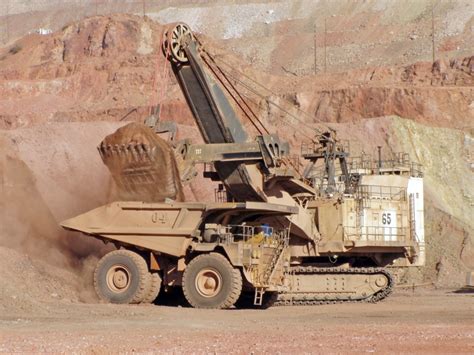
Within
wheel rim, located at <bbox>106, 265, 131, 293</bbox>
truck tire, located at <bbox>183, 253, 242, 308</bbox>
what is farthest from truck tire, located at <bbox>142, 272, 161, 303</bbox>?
truck tire, located at <bbox>183, 253, 242, 308</bbox>

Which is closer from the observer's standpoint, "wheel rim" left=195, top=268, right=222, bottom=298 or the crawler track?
"wheel rim" left=195, top=268, right=222, bottom=298

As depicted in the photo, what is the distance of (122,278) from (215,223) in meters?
2.41

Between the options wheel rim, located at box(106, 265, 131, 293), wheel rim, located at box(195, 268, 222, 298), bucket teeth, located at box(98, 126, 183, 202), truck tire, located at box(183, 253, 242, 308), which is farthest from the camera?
bucket teeth, located at box(98, 126, 183, 202)

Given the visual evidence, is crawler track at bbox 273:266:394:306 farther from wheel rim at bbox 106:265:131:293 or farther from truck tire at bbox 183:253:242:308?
wheel rim at bbox 106:265:131:293

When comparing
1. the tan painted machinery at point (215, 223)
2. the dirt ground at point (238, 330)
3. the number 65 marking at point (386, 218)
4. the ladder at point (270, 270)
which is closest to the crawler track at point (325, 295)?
the tan painted machinery at point (215, 223)

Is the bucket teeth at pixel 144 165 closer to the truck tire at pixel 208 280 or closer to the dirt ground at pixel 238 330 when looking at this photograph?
the truck tire at pixel 208 280

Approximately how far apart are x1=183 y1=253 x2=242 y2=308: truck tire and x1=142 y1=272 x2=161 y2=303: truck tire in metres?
0.89

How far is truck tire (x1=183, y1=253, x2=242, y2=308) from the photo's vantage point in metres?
24.3

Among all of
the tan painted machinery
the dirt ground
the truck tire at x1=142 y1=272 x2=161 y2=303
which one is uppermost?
the tan painted machinery

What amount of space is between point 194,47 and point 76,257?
22.6 ft

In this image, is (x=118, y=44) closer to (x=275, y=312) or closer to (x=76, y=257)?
(x=76, y=257)

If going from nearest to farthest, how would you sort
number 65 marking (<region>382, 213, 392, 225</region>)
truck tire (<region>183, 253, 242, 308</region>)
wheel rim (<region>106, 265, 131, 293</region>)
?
1. truck tire (<region>183, 253, 242, 308</region>)
2. wheel rim (<region>106, 265, 131, 293</region>)
3. number 65 marking (<region>382, 213, 392, 225</region>)

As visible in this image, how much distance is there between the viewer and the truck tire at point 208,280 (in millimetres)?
24328

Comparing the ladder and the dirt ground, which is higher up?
the ladder
